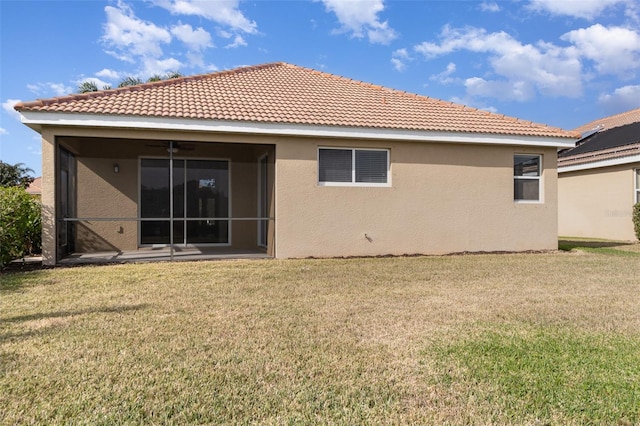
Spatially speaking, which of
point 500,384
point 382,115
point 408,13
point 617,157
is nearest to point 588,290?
point 500,384

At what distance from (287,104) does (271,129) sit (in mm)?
1483

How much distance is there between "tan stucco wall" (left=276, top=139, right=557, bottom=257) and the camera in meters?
9.88

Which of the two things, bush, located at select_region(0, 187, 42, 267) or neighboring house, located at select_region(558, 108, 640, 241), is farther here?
neighboring house, located at select_region(558, 108, 640, 241)

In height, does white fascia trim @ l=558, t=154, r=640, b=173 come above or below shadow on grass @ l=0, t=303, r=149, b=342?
above

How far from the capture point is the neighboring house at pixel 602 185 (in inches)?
613

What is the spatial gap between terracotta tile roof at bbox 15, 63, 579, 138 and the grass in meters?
4.16

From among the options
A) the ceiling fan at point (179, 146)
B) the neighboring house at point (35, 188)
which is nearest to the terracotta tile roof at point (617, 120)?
the ceiling fan at point (179, 146)

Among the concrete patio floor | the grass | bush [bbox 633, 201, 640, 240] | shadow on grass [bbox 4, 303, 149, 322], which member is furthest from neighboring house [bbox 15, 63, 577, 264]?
bush [bbox 633, 201, 640, 240]

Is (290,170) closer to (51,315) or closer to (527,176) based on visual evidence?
(51,315)

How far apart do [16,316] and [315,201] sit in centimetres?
639

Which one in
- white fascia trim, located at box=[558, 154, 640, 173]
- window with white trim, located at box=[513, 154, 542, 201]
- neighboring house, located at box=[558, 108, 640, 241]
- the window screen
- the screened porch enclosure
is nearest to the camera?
the window screen

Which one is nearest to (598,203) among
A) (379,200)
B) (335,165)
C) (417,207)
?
(417,207)

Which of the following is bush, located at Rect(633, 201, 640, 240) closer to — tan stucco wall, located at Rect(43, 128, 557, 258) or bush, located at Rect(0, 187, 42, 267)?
tan stucco wall, located at Rect(43, 128, 557, 258)

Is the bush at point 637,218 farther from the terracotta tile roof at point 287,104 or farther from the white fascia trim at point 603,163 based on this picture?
the terracotta tile roof at point 287,104
